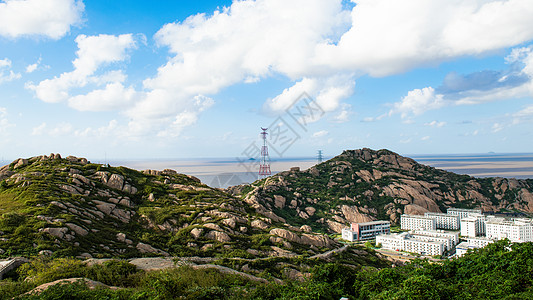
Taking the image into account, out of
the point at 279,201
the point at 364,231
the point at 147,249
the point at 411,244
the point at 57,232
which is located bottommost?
the point at 364,231

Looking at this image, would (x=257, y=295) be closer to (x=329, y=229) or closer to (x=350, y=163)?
(x=329, y=229)

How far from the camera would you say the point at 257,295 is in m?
13.0

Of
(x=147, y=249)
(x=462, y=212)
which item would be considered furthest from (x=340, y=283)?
(x=462, y=212)

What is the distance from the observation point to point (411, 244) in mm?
61094

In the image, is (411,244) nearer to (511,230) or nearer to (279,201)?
(511,230)

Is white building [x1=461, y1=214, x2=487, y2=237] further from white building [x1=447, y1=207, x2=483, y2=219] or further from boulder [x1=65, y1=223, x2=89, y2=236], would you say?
boulder [x1=65, y1=223, x2=89, y2=236]

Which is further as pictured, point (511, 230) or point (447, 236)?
point (511, 230)

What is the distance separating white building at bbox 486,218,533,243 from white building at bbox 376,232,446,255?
1648 cm

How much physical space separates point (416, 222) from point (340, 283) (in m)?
79.8

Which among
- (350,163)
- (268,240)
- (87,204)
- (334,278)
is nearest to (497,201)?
(350,163)

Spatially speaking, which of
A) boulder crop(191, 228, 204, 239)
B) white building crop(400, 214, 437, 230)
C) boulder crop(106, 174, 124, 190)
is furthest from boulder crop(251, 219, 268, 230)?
white building crop(400, 214, 437, 230)

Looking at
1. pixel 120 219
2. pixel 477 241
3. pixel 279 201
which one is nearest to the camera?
pixel 120 219

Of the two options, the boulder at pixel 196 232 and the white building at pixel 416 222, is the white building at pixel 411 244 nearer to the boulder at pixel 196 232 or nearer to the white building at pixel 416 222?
the white building at pixel 416 222

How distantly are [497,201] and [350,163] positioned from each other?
2035 inches
